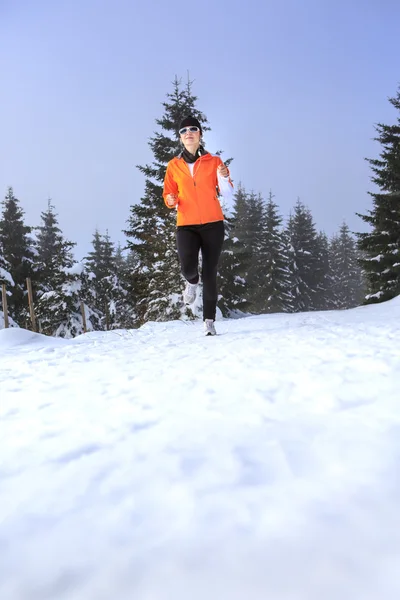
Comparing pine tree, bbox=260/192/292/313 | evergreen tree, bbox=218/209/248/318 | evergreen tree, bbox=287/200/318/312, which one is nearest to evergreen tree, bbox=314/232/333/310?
evergreen tree, bbox=287/200/318/312

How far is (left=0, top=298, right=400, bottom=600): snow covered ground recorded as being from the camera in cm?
80

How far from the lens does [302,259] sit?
3841cm

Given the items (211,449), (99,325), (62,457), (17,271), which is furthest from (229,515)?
(17,271)

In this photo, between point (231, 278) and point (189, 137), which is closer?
point (189, 137)

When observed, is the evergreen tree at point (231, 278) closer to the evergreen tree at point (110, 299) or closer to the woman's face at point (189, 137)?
the evergreen tree at point (110, 299)

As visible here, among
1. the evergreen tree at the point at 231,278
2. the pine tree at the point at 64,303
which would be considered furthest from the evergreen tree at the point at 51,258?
the evergreen tree at the point at 231,278

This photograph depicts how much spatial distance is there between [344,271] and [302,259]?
16563 mm

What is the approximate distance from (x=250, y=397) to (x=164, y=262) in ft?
48.7

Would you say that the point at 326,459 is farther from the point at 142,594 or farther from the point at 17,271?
the point at 17,271

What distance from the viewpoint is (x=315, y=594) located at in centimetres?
73

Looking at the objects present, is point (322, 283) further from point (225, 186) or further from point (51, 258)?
point (225, 186)

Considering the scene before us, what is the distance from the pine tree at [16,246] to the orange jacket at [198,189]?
22323 mm

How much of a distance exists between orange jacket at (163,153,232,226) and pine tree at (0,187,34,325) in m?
22.3

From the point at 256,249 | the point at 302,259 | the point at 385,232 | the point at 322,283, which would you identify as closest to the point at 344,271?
the point at 322,283
